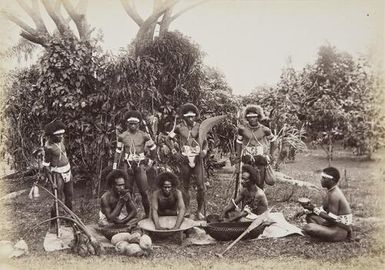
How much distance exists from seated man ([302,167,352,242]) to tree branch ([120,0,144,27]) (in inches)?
113

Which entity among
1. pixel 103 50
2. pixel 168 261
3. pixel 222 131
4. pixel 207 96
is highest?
pixel 103 50

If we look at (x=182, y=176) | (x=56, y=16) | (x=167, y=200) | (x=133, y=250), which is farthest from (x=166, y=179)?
(x=56, y=16)

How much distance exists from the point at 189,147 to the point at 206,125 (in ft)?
1.31

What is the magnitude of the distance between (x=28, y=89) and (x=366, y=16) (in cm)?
→ 442

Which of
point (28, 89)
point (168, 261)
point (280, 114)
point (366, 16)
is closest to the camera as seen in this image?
point (168, 261)

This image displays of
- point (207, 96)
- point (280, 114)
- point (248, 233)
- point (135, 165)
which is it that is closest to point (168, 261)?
point (248, 233)

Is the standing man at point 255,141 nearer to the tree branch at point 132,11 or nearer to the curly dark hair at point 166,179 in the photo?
the curly dark hair at point 166,179

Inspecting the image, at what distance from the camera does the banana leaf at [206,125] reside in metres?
6.76

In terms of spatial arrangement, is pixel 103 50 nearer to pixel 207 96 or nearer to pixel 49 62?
pixel 49 62

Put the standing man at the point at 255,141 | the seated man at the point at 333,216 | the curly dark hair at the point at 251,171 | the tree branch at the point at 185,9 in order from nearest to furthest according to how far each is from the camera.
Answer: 1. the seated man at the point at 333,216
2. the tree branch at the point at 185,9
3. the curly dark hair at the point at 251,171
4. the standing man at the point at 255,141

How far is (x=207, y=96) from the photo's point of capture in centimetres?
745

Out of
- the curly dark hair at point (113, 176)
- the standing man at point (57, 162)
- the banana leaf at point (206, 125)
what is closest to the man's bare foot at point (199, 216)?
the banana leaf at point (206, 125)

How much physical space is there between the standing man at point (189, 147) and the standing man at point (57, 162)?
1.34 m

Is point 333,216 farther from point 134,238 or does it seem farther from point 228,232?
point 134,238
